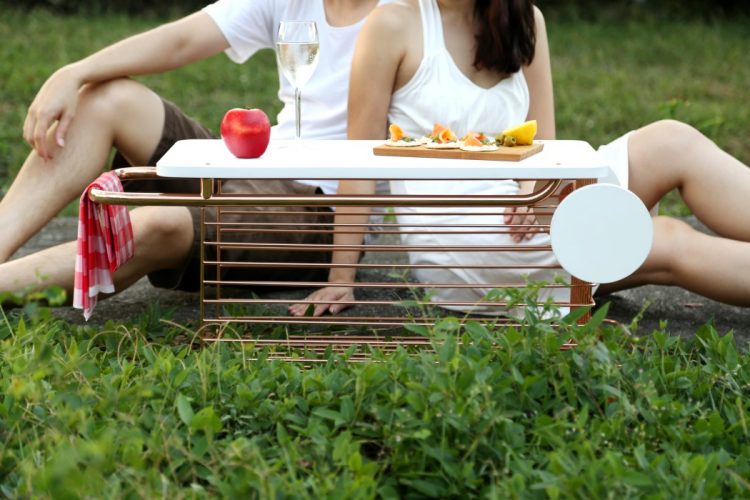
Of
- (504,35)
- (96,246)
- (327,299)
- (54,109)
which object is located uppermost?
(504,35)

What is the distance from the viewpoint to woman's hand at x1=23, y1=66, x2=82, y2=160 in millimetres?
2807

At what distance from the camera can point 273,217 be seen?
9.89 ft

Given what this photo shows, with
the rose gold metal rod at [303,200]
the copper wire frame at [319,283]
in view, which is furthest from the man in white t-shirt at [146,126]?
the rose gold metal rod at [303,200]

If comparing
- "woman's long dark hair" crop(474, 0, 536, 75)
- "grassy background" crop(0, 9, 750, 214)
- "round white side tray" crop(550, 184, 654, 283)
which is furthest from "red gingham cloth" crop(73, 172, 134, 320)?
"grassy background" crop(0, 9, 750, 214)

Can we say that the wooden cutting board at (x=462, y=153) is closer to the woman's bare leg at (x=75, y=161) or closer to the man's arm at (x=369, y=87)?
the man's arm at (x=369, y=87)

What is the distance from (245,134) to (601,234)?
2.52ft

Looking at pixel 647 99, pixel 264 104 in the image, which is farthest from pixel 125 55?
pixel 647 99

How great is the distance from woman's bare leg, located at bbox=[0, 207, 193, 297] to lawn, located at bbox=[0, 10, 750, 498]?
194 mm

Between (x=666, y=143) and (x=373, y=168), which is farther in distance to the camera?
(x=666, y=143)

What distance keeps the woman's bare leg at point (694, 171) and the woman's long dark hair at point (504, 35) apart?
399 mm

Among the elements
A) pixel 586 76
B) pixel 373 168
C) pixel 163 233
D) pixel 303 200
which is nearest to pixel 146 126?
pixel 163 233

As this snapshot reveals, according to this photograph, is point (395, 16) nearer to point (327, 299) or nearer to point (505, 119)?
point (505, 119)

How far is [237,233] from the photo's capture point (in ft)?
9.53

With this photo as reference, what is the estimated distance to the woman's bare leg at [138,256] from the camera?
2.67 metres
